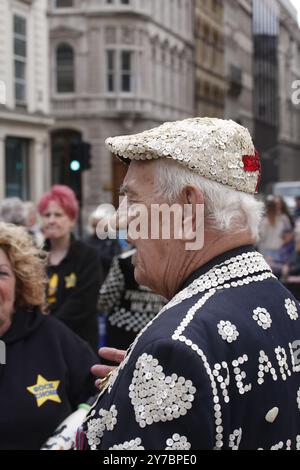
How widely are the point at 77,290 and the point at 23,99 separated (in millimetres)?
16876

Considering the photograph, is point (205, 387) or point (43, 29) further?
point (43, 29)

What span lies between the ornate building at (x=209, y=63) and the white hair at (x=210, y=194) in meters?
28.2

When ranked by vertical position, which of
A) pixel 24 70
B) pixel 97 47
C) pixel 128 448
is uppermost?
pixel 97 47

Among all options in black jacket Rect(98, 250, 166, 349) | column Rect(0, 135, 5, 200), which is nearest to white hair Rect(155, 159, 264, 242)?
black jacket Rect(98, 250, 166, 349)

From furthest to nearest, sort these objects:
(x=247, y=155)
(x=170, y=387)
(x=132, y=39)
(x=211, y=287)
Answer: (x=132, y=39) < (x=247, y=155) < (x=211, y=287) < (x=170, y=387)

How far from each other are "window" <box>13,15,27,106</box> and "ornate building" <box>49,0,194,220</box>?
31.9 ft

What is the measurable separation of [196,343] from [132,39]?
31.1 m

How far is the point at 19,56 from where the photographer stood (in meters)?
20.8

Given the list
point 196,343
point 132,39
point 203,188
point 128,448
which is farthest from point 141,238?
point 132,39

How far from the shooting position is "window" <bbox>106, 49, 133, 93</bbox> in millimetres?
32062

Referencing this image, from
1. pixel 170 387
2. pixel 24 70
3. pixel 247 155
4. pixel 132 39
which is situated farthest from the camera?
pixel 132 39

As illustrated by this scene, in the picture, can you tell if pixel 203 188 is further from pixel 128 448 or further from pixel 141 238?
pixel 128 448

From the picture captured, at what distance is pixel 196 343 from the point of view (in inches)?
59.5

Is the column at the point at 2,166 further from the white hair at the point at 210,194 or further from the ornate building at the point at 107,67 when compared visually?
the white hair at the point at 210,194
